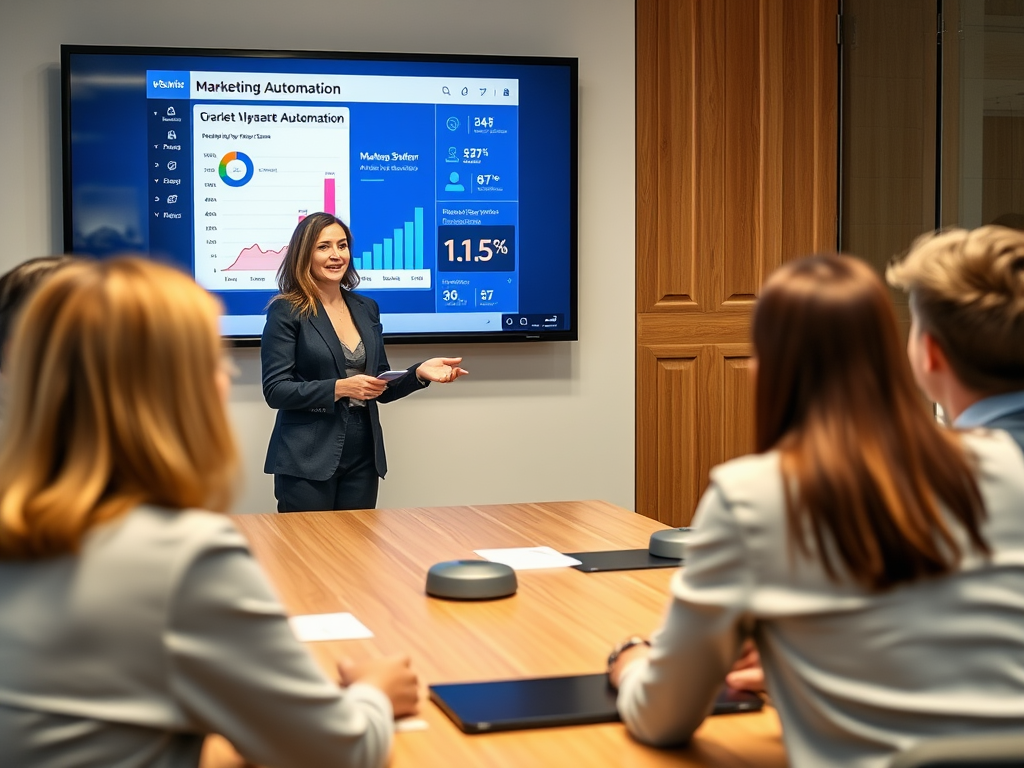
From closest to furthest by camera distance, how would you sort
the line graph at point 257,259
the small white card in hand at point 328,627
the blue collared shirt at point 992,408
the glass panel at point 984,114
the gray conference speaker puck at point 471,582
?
1. the blue collared shirt at point 992,408
2. the small white card in hand at point 328,627
3. the gray conference speaker puck at point 471,582
4. the glass panel at point 984,114
5. the line graph at point 257,259

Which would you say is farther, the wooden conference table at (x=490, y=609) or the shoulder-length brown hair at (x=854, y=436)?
the wooden conference table at (x=490, y=609)

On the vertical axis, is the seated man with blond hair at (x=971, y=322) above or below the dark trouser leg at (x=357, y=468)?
above

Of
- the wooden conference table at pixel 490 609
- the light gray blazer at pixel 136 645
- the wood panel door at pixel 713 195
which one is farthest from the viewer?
the wood panel door at pixel 713 195

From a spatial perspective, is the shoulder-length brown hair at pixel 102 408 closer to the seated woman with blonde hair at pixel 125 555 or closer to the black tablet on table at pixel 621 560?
the seated woman with blonde hair at pixel 125 555

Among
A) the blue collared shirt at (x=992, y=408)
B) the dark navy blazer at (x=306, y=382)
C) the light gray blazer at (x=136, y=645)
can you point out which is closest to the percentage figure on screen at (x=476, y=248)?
the dark navy blazer at (x=306, y=382)

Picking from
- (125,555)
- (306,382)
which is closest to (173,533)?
(125,555)

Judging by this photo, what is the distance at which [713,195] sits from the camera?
5188mm

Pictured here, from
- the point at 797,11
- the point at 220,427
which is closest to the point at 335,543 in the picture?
the point at 220,427

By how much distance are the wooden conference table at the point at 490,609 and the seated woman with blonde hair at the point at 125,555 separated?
290 mm

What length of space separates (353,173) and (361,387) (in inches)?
49.4

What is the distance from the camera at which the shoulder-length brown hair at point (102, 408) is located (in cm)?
113

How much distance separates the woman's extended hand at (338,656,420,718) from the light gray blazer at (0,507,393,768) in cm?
33

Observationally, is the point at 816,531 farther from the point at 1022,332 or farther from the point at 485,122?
the point at 485,122

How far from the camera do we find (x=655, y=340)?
517cm
